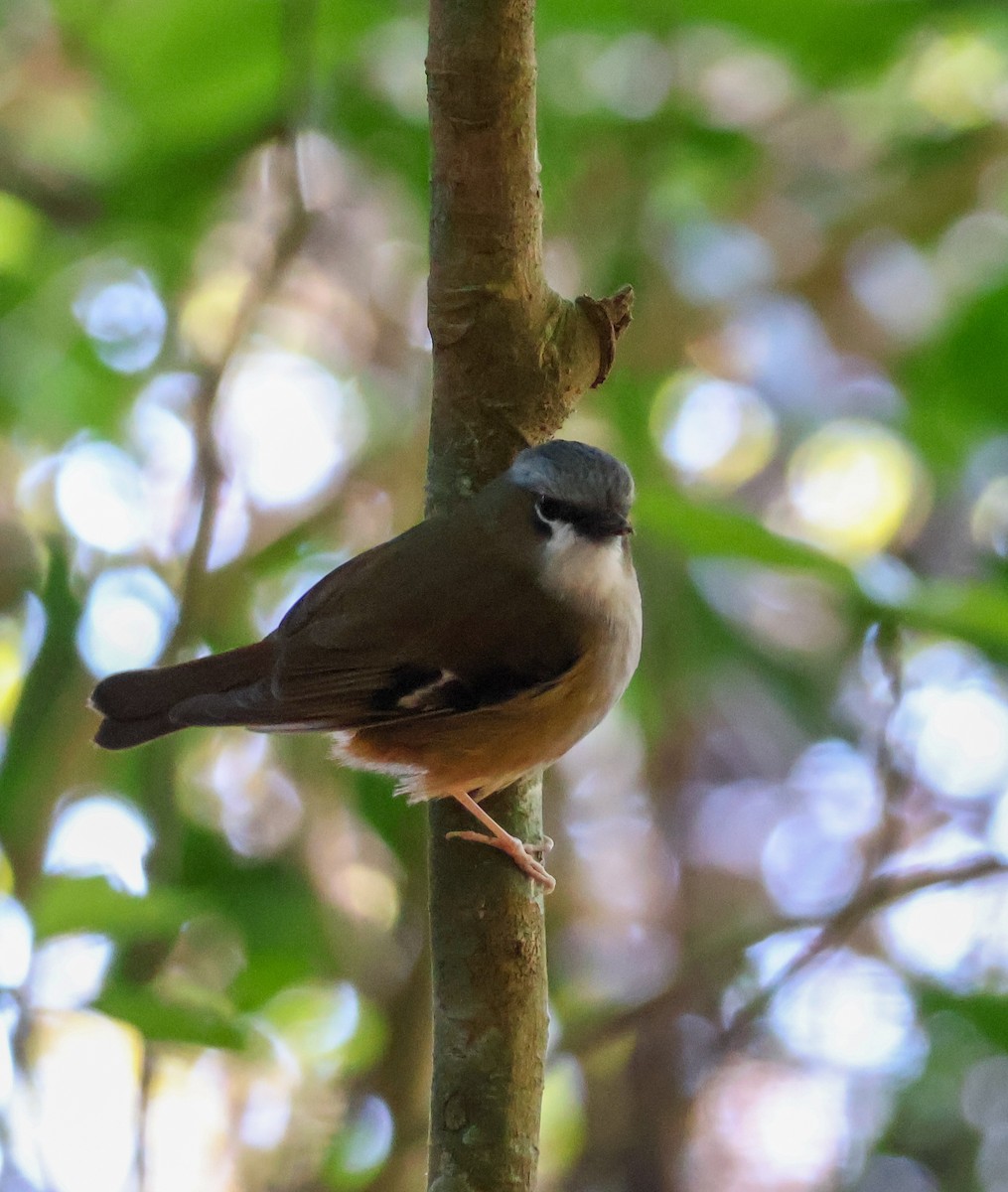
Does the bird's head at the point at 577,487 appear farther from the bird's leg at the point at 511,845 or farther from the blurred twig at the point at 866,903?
the blurred twig at the point at 866,903

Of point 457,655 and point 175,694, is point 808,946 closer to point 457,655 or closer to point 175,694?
point 457,655

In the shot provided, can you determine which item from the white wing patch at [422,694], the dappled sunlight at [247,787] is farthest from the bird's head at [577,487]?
Answer: the dappled sunlight at [247,787]

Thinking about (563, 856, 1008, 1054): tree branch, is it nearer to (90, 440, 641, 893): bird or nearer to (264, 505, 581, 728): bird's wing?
(90, 440, 641, 893): bird

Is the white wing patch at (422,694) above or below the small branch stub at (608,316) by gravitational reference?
below

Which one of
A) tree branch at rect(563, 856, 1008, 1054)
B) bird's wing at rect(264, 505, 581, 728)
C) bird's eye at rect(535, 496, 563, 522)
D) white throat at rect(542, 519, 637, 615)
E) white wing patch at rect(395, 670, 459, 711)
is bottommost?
tree branch at rect(563, 856, 1008, 1054)

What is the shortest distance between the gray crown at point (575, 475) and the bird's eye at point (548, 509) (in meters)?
0.02

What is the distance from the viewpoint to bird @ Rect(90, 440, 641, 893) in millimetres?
2488

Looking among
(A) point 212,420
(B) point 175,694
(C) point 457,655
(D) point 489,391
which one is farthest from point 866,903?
(A) point 212,420

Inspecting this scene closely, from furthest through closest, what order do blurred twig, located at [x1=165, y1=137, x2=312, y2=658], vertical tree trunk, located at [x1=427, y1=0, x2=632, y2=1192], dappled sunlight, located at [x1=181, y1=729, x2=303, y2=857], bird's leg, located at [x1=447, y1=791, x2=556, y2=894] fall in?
dappled sunlight, located at [x1=181, y1=729, x2=303, y2=857] < blurred twig, located at [x1=165, y1=137, x2=312, y2=658] < bird's leg, located at [x1=447, y1=791, x2=556, y2=894] < vertical tree trunk, located at [x1=427, y1=0, x2=632, y2=1192]

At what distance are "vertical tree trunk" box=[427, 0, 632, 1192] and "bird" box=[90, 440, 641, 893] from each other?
109 mm

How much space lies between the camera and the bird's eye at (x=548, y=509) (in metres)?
2.47

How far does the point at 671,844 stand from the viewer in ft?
14.8

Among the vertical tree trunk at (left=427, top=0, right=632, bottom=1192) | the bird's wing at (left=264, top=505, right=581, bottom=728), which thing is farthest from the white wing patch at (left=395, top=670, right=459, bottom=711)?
the vertical tree trunk at (left=427, top=0, right=632, bottom=1192)

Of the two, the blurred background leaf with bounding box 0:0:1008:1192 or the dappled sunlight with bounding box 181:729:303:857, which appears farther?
the dappled sunlight with bounding box 181:729:303:857
